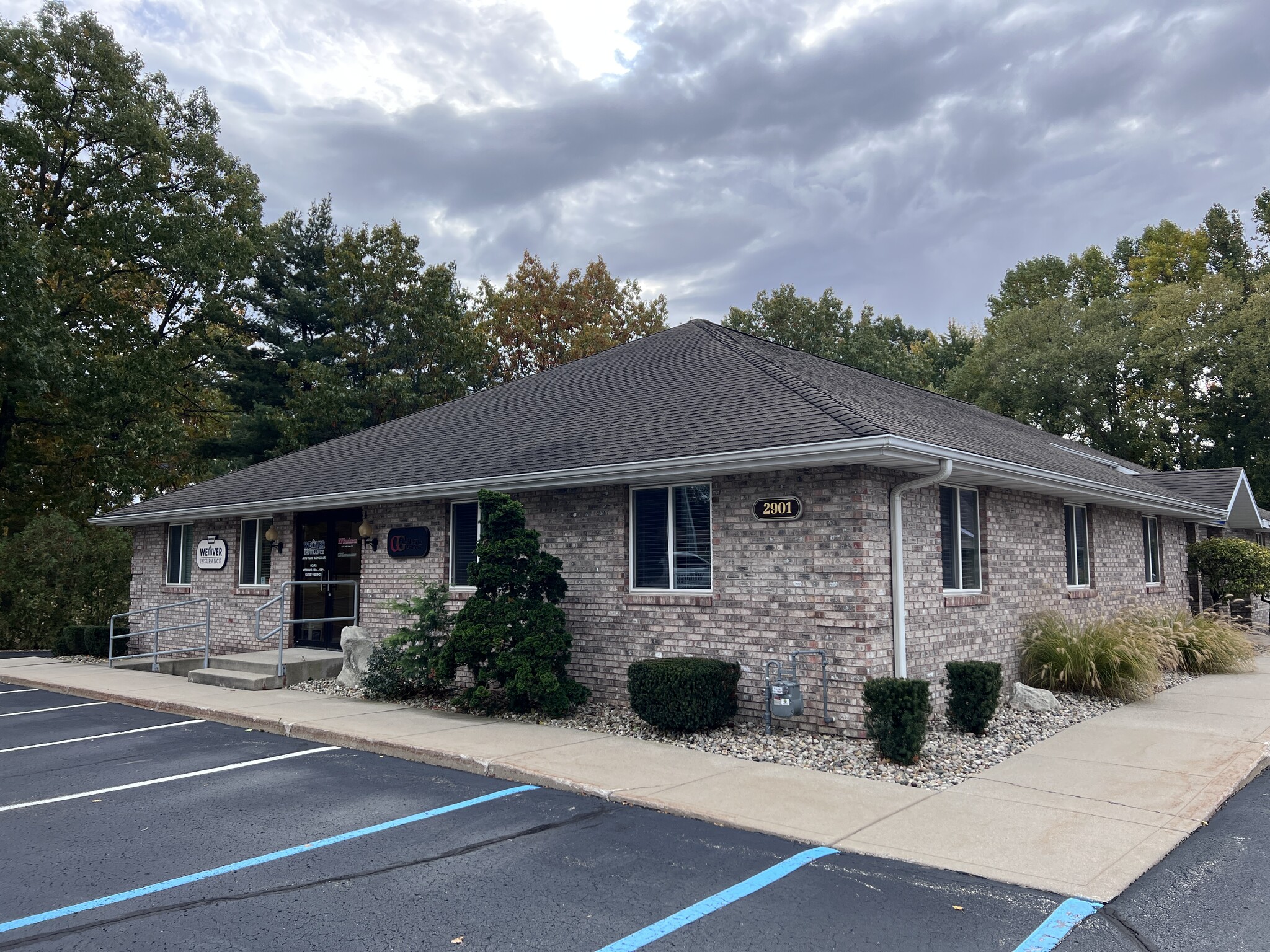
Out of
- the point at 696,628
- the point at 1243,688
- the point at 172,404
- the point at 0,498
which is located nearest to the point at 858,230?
the point at 1243,688

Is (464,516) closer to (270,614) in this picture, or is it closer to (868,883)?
(270,614)

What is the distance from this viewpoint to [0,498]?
85.2ft

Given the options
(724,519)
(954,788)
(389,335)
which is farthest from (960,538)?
(389,335)

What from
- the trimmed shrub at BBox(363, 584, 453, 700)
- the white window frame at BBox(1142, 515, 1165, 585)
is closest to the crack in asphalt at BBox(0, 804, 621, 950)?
the trimmed shrub at BBox(363, 584, 453, 700)

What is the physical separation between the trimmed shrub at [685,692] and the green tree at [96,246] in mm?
20073

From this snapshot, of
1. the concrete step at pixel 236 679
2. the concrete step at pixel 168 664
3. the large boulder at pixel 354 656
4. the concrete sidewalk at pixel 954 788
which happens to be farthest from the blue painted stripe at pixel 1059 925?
the concrete step at pixel 168 664

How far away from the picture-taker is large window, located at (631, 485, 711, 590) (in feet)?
33.4

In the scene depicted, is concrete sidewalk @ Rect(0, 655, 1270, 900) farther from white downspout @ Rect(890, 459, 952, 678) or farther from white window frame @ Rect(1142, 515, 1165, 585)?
white window frame @ Rect(1142, 515, 1165, 585)

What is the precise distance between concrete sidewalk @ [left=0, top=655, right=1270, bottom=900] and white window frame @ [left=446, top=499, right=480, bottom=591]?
204cm

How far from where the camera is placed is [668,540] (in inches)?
410

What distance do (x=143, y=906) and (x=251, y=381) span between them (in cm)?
2815

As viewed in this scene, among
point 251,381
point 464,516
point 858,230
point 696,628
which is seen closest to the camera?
point 696,628

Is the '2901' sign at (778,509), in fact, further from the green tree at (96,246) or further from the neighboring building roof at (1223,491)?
the green tree at (96,246)

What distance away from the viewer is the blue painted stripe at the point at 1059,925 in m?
4.31
